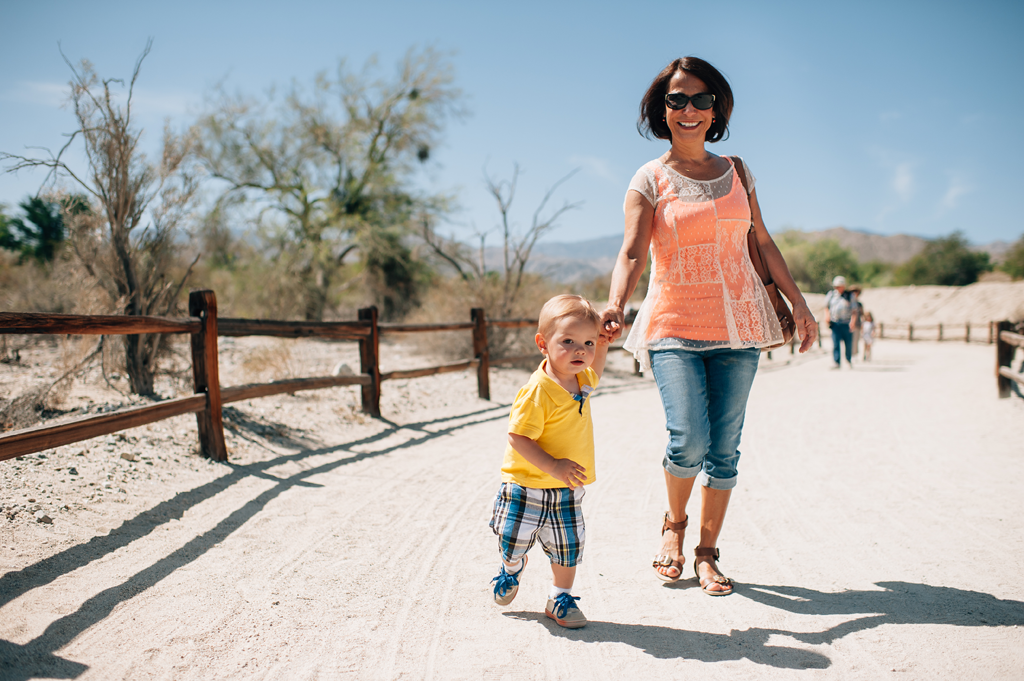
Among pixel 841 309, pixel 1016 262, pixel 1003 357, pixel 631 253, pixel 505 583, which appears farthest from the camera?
pixel 1016 262

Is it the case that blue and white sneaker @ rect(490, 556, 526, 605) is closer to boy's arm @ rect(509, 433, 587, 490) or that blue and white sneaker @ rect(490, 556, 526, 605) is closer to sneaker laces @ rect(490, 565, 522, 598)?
sneaker laces @ rect(490, 565, 522, 598)

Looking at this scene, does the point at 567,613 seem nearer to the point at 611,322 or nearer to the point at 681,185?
the point at 611,322

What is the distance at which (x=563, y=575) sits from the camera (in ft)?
7.41

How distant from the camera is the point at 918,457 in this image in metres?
5.01

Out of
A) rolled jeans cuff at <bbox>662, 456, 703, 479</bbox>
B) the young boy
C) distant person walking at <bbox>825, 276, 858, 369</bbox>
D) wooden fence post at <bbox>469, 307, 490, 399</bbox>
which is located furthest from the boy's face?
distant person walking at <bbox>825, 276, 858, 369</bbox>

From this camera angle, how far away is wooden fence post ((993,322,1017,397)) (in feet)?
26.2

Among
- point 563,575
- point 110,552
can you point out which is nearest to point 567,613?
point 563,575

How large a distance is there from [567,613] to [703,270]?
1410 millimetres

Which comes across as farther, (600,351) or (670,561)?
(670,561)

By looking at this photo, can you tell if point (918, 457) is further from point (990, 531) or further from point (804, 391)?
point (804, 391)

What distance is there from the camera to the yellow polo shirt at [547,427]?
212 cm

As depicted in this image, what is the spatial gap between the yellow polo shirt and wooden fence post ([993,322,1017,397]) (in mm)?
8238

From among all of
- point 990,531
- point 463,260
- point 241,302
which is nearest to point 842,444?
point 990,531

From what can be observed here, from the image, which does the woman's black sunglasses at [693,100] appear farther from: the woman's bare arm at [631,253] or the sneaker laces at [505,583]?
the sneaker laces at [505,583]
